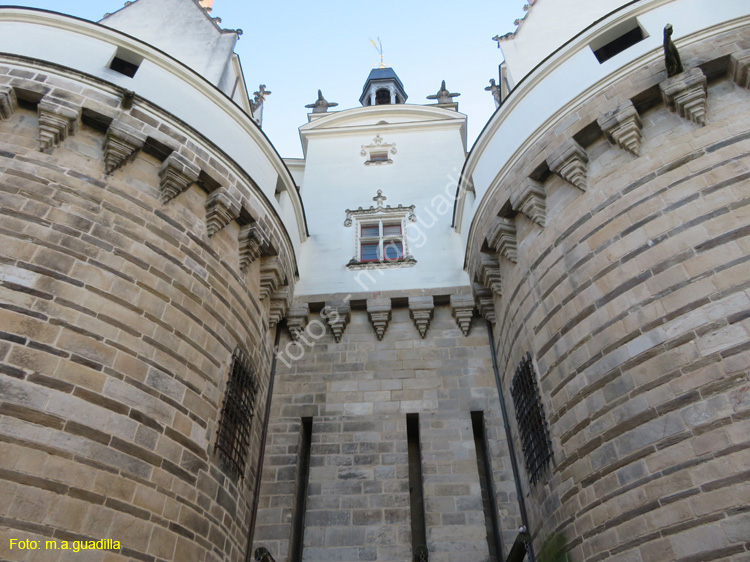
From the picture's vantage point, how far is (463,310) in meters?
11.1

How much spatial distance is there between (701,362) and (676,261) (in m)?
1.22

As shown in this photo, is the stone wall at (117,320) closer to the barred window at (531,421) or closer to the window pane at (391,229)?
the barred window at (531,421)

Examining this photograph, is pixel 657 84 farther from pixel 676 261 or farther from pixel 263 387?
pixel 263 387

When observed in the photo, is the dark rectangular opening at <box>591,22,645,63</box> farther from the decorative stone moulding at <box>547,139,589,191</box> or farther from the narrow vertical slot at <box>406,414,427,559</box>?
the narrow vertical slot at <box>406,414,427,559</box>

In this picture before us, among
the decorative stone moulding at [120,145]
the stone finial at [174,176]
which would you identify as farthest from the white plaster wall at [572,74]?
the decorative stone moulding at [120,145]

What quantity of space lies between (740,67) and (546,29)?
20.3 ft

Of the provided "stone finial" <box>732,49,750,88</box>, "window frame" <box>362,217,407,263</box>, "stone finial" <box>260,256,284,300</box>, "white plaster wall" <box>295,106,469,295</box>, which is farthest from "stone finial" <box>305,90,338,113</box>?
"stone finial" <box>732,49,750,88</box>

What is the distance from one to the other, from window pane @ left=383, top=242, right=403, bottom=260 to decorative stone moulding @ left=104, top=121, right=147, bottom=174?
5771 mm

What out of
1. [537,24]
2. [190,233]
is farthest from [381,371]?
[537,24]

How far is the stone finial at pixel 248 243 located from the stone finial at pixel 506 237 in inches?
147

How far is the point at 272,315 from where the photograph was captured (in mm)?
10656

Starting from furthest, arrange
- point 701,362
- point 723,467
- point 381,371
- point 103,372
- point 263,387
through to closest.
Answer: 1. point 381,371
2. point 263,387
3. point 103,372
4. point 701,362
5. point 723,467

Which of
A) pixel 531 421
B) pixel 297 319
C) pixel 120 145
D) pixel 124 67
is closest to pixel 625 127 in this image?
pixel 531 421

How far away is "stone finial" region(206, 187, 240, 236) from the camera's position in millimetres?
8891
